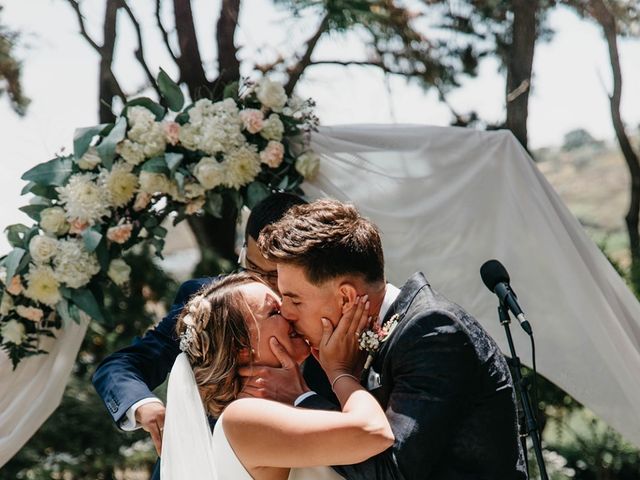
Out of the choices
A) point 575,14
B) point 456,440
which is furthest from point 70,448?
point 456,440

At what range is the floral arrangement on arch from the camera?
4055mm

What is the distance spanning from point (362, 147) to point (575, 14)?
2.19 meters

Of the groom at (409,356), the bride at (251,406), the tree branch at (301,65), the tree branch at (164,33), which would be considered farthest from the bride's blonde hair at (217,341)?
the tree branch at (164,33)

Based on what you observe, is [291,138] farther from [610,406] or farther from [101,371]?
[610,406]

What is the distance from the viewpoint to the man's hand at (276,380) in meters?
2.47

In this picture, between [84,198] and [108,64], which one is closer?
[84,198]

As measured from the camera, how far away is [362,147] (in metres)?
4.32

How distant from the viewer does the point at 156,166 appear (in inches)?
159

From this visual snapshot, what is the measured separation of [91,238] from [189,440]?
1.69m

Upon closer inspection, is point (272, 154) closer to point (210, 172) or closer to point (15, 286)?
point (210, 172)

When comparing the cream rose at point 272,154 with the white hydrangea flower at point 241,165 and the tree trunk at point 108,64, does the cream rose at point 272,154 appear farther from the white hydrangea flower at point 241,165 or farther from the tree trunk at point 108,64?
the tree trunk at point 108,64

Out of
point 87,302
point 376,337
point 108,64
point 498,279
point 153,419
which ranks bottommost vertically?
point 153,419

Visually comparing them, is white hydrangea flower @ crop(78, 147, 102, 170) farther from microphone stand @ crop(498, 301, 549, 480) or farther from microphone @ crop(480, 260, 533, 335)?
microphone stand @ crop(498, 301, 549, 480)

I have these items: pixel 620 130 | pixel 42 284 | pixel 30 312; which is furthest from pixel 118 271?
pixel 620 130
